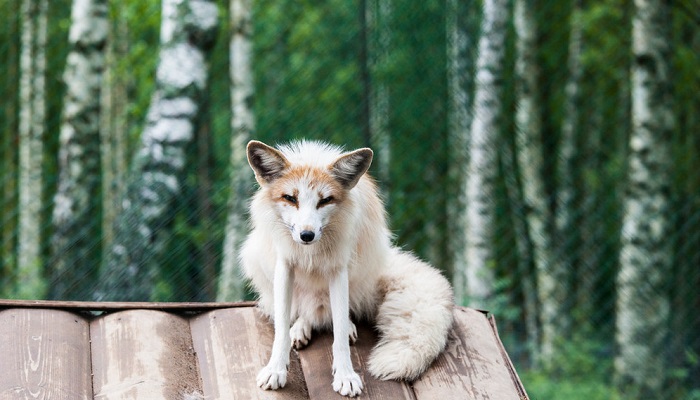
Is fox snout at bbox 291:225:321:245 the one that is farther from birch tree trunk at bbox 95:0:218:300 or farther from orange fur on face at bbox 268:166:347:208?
birch tree trunk at bbox 95:0:218:300

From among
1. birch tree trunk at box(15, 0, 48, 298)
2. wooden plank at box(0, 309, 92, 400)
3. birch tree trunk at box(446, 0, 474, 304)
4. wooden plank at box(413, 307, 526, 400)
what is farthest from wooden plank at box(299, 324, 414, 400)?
birch tree trunk at box(15, 0, 48, 298)

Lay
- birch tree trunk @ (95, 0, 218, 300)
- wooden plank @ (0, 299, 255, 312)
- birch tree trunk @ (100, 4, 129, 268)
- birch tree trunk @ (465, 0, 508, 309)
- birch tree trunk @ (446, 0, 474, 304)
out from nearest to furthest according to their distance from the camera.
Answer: wooden plank @ (0, 299, 255, 312), birch tree trunk @ (95, 0, 218, 300), birch tree trunk @ (446, 0, 474, 304), birch tree trunk @ (465, 0, 508, 309), birch tree trunk @ (100, 4, 129, 268)

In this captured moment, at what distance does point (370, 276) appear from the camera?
3.40 metres

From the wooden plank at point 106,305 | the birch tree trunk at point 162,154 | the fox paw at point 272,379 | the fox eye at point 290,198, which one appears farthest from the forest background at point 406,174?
the fox paw at point 272,379

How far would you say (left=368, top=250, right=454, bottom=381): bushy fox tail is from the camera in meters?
3.08

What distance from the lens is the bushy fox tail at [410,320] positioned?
3.08 m

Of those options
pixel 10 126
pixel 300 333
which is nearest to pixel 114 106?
pixel 10 126

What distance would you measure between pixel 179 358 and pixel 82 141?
4.10m

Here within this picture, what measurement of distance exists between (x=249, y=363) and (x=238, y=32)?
4.99 meters

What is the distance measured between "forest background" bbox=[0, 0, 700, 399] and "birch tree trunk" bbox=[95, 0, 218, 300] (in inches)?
0.5

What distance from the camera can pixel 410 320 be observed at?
10.7ft

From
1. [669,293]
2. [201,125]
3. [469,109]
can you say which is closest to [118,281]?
[201,125]

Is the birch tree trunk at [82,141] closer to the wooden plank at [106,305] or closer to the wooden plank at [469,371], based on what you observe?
the wooden plank at [106,305]

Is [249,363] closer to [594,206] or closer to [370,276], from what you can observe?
[370,276]
